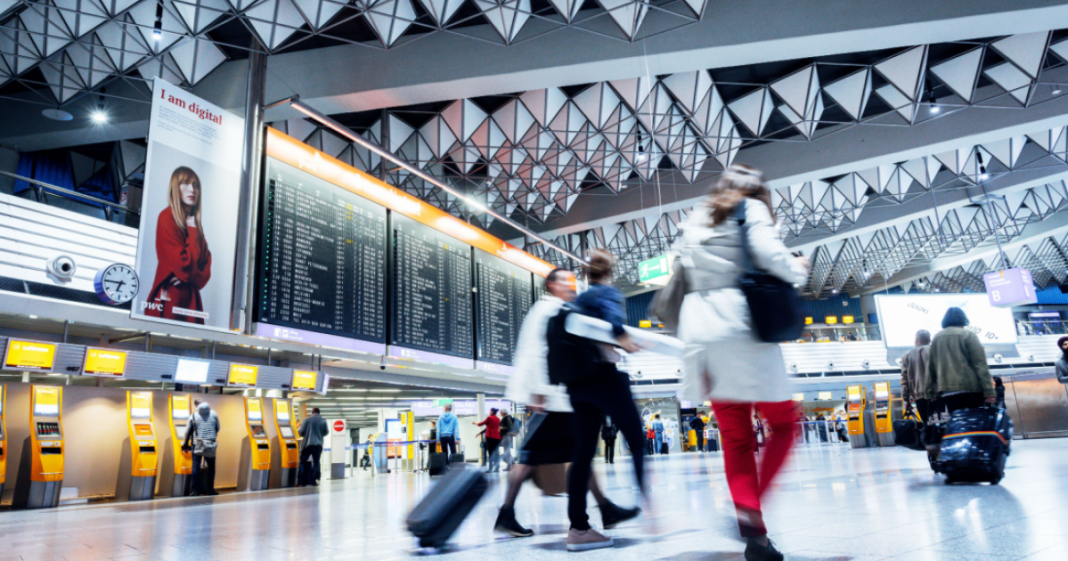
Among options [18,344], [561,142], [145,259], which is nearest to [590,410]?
[145,259]

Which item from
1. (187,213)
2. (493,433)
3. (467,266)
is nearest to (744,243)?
(187,213)

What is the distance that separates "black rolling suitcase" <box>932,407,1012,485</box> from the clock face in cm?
1025

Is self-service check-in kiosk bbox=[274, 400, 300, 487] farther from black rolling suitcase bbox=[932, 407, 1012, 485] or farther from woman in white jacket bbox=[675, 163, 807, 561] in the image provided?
woman in white jacket bbox=[675, 163, 807, 561]

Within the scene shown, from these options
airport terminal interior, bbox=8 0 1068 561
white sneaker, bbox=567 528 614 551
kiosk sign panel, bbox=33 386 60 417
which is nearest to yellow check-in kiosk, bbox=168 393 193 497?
airport terminal interior, bbox=8 0 1068 561

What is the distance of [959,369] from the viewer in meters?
4.93

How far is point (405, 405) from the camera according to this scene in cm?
2431

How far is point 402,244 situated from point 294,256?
2.78 m

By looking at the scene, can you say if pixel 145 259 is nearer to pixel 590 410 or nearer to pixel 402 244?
pixel 402 244

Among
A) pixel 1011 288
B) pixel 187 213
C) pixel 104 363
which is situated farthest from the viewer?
pixel 1011 288

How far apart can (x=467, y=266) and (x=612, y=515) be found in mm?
11955

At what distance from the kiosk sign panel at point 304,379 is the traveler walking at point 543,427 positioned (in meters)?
10.5

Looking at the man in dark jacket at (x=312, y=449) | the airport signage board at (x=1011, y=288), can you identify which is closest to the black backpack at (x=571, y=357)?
the man in dark jacket at (x=312, y=449)

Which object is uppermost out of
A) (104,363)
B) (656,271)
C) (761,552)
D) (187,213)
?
(656,271)

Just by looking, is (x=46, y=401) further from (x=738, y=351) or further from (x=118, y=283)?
(x=738, y=351)
